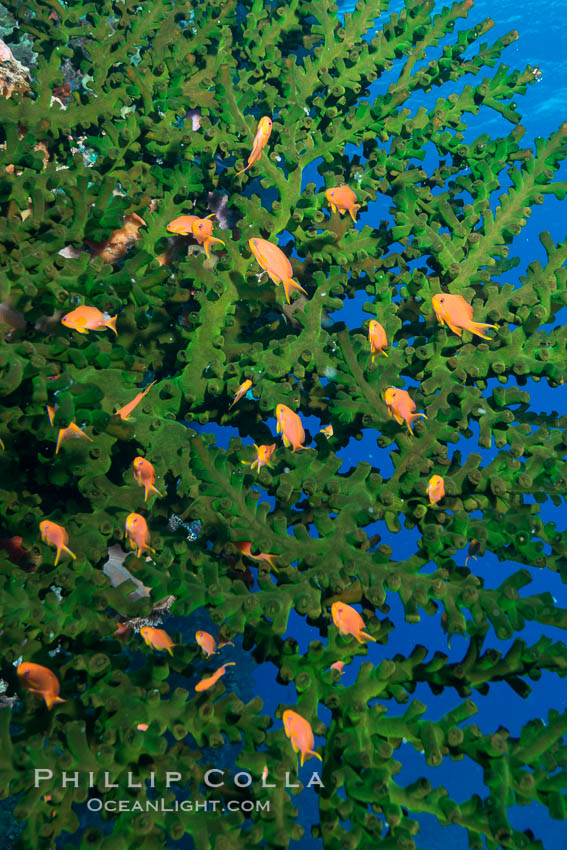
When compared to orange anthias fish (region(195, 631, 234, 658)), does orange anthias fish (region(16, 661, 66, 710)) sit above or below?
below

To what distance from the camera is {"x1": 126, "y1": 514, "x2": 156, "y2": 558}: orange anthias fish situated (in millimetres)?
2539

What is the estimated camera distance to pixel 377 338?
309 centimetres

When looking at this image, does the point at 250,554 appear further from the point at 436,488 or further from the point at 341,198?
the point at 341,198

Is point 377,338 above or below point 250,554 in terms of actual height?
above

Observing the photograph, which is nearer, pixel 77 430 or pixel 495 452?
pixel 77 430

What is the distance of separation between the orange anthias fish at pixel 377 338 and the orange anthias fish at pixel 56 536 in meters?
1.86

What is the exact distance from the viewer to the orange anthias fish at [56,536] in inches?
96.1

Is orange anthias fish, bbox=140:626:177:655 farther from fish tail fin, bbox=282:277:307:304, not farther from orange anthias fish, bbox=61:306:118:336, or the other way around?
fish tail fin, bbox=282:277:307:304

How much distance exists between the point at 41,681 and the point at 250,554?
3.32ft

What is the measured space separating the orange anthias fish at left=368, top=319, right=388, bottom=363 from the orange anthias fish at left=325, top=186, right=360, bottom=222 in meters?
0.87

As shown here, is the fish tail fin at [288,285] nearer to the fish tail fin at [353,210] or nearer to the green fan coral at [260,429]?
the green fan coral at [260,429]

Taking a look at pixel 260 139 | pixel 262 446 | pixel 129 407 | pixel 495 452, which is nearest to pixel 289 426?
pixel 262 446

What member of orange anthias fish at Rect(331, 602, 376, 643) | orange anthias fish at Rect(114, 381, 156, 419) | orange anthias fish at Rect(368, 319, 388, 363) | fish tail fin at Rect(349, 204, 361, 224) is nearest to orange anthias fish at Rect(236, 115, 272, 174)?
fish tail fin at Rect(349, 204, 361, 224)

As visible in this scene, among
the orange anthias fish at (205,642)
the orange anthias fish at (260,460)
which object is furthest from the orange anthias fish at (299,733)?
the orange anthias fish at (260,460)
